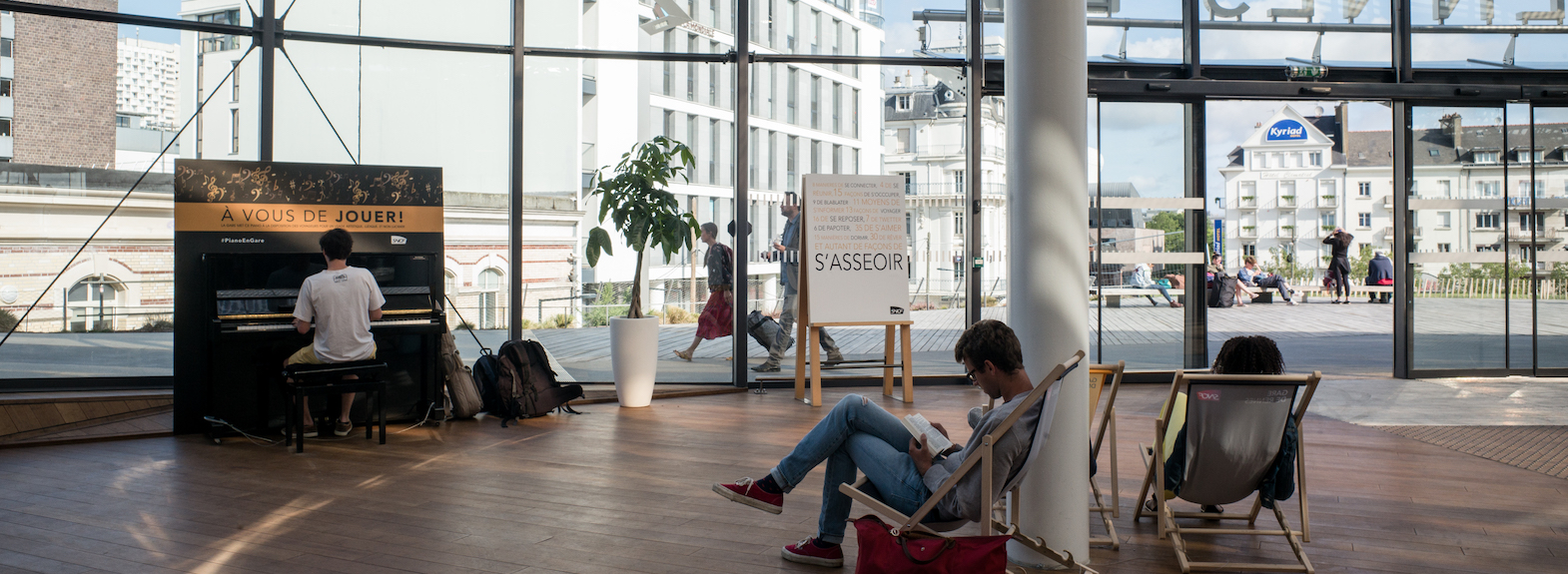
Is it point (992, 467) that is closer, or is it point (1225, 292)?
point (992, 467)

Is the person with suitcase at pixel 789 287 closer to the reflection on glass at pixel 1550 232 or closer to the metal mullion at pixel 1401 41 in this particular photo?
the metal mullion at pixel 1401 41

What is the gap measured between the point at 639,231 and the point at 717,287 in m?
1.14

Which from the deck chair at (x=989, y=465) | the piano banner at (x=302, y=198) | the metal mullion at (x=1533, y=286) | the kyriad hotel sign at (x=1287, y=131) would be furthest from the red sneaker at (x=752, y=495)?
the kyriad hotel sign at (x=1287, y=131)

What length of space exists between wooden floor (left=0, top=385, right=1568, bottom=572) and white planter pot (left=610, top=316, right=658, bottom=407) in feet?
3.46

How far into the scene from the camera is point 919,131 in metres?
7.95

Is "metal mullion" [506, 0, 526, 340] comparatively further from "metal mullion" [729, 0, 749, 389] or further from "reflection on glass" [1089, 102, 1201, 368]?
"reflection on glass" [1089, 102, 1201, 368]

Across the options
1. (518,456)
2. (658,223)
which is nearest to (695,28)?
(658,223)

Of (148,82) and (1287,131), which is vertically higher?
(1287,131)

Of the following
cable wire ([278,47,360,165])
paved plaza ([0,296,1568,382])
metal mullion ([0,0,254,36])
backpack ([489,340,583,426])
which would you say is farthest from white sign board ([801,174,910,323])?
metal mullion ([0,0,254,36])

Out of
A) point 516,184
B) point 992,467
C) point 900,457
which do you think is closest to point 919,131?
point 516,184

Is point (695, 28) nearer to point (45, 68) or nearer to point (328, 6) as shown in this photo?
point (328, 6)

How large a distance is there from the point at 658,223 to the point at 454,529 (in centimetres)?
351

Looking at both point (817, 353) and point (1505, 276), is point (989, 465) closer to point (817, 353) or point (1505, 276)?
point (817, 353)

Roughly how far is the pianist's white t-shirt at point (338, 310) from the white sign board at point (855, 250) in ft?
9.72
